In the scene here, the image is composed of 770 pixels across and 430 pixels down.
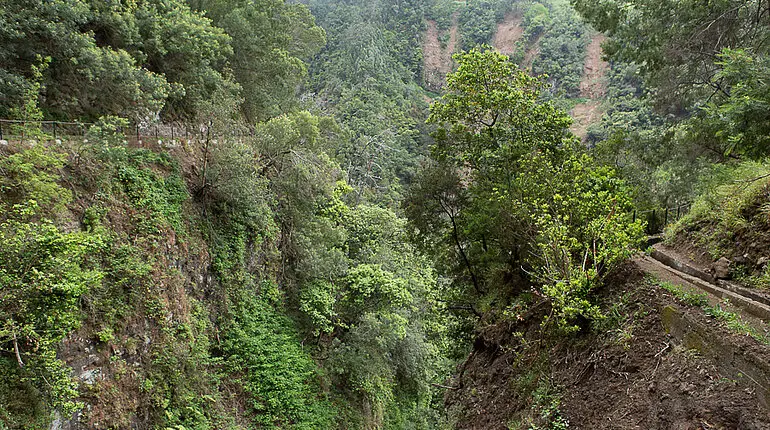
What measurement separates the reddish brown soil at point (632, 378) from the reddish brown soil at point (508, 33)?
3306 inches

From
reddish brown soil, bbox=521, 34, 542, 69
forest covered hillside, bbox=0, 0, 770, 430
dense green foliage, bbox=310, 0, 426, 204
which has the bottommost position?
dense green foliage, bbox=310, 0, 426, 204

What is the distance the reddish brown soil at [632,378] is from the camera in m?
3.87

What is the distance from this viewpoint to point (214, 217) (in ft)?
39.1

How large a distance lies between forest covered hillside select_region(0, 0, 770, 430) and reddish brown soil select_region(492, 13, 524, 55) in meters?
72.0

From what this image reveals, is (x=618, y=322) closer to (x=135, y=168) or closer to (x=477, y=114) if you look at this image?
(x=477, y=114)

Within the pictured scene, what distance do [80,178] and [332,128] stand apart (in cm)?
1683

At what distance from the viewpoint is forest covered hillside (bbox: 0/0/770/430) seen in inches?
212

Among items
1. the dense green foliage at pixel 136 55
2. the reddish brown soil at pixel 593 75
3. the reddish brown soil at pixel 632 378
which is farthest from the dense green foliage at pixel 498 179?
the reddish brown soil at pixel 593 75

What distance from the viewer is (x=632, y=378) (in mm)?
4934

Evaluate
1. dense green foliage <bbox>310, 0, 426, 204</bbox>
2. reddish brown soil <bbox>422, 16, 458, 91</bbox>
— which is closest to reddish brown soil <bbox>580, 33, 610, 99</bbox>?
reddish brown soil <bbox>422, 16, 458, 91</bbox>

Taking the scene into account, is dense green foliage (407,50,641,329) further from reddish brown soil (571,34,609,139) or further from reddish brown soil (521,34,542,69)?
reddish brown soil (521,34,542,69)

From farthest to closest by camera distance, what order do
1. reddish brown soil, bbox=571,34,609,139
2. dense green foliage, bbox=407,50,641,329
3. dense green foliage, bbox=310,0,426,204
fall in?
reddish brown soil, bbox=571,34,609,139 → dense green foliage, bbox=310,0,426,204 → dense green foliage, bbox=407,50,641,329

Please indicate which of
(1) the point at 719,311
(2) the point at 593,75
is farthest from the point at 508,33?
(1) the point at 719,311

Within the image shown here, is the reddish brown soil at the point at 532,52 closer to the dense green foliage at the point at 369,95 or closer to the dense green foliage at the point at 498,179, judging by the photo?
the dense green foliage at the point at 369,95
